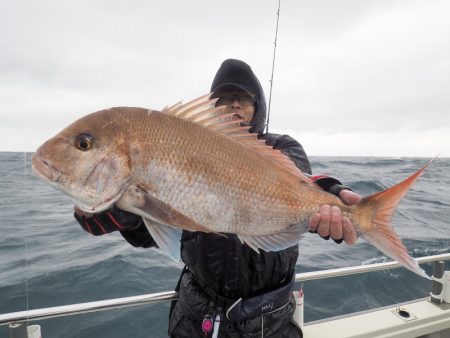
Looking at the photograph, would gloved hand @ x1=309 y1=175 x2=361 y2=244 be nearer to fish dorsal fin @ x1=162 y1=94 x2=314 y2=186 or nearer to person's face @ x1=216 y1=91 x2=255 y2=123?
fish dorsal fin @ x1=162 y1=94 x2=314 y2=186

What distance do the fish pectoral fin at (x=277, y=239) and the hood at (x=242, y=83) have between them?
1213mm

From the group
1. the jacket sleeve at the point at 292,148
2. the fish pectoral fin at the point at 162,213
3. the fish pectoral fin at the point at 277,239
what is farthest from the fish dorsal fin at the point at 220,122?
the fish pectoral fin at the point at 162,213

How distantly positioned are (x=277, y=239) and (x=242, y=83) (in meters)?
1.61

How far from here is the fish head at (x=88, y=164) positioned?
185 cm

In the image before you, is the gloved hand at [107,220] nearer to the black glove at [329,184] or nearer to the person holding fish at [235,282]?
the person holding fish at [235,282]

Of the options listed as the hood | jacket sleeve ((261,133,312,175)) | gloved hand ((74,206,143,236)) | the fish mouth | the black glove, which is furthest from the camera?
the hood

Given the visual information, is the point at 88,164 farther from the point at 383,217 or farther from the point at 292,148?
the point at 383,217

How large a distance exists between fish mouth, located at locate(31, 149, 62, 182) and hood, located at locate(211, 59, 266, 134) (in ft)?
5.65

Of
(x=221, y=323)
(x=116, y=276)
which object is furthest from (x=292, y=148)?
(x=116, y=276)

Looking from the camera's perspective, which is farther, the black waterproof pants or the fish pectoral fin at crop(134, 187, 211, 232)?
the black waterproof pants

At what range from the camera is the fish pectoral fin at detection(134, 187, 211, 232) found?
1865 millimetres

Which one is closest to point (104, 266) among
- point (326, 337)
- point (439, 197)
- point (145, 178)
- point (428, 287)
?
point (326, 337)

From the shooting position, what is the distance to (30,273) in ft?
21.4

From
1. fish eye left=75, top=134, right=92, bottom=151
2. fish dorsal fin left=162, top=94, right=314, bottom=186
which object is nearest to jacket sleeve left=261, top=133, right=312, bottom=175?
fish dorsal fin left=162, top=94, right=314, bottom=186
